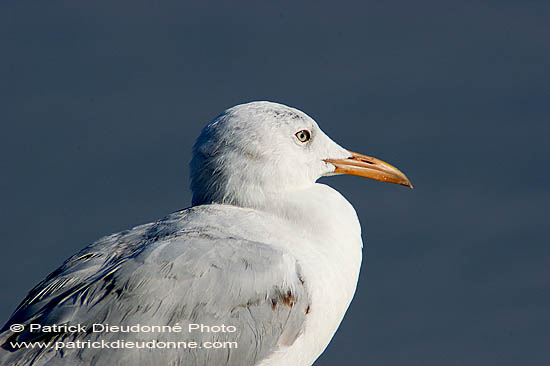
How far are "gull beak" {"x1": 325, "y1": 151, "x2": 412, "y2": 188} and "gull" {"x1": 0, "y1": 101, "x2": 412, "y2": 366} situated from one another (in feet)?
0.56

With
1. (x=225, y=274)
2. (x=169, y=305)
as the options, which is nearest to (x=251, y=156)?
(x=225, y=274)

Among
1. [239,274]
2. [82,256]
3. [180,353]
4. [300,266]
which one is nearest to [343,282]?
[300,266]

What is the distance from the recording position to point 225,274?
5273 millimetres

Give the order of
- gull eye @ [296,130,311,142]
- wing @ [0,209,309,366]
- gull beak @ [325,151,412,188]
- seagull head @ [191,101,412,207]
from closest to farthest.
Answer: wing @ [0,209,309,366] → seagull head @ [191,101,412,207] → gull eye @ [296,130,311,142] → gull beak @ [325,151,412,188]

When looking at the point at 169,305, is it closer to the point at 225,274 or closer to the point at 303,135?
the point at 225,274

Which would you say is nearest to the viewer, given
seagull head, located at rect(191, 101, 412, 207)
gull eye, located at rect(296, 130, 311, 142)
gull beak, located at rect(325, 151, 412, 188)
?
seagull head, located at rect(191, 101, 412, 207)

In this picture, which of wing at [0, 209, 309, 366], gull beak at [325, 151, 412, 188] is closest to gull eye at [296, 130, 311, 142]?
gull beak at [325, 151, 412, 188]

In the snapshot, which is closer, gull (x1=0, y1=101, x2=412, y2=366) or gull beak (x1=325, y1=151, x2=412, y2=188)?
gull (x1=0, y1=101, x2=412, y2=366)

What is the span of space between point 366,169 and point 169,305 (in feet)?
5.82

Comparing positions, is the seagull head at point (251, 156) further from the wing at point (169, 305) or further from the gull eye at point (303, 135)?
the wing at point (169, 305)

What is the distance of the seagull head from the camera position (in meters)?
5.82

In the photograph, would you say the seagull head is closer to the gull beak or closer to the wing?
the gull beak

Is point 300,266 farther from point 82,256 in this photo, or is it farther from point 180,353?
point 82,256

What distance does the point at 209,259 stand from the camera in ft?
17.3
